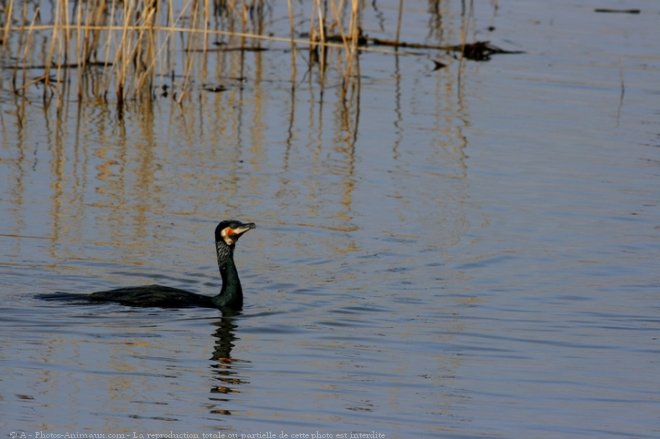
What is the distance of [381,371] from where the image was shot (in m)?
8.54

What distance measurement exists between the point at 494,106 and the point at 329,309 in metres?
8.64

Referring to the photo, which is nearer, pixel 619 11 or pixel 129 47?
pixel 129 47

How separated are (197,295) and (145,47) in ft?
29.4

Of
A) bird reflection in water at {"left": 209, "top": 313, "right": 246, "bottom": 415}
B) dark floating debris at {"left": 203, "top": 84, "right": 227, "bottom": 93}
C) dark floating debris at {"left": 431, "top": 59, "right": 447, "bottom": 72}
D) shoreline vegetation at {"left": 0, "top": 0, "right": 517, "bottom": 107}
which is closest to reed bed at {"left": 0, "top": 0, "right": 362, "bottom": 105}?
shoreline vegetation at {"left": 0, "top": 0, "right": 517, "bottom": 107}

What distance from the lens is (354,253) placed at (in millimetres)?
11766

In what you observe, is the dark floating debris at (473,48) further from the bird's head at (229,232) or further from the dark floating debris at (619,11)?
the bird's head at (229,232)

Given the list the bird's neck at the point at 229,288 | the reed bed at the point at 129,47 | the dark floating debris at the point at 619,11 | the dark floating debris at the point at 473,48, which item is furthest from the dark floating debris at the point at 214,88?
the dark floating debris at the point at 619,11

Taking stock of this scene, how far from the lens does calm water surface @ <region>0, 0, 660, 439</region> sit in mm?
7848

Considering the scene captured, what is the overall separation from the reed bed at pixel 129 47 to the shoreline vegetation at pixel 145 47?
0.05 ft

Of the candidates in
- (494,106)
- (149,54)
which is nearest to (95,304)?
(149,54)

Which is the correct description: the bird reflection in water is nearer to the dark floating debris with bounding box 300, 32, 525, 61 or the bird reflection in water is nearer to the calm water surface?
the calm water surface

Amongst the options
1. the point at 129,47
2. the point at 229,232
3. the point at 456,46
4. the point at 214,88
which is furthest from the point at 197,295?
the point at 456,46

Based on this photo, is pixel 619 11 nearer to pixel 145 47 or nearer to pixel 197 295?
pixel 145 47

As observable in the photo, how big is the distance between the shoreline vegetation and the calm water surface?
18.1 inches
